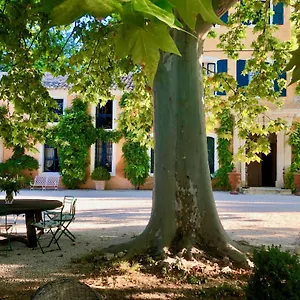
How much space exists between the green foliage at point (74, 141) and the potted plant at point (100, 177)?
25.1 inches

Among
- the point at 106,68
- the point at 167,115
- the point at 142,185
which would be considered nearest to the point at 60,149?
the point at 142,185

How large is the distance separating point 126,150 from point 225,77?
12.4m

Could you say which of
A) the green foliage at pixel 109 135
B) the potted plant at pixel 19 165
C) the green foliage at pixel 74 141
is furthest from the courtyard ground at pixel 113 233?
the potted plant at pixel 19 165

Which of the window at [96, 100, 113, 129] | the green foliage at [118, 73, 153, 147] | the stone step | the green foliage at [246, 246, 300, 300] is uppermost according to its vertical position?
the window at [96, 100, 113, 129]

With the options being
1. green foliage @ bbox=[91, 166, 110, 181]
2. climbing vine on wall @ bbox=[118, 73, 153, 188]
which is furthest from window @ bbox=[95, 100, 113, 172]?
climbing vine on wall @ bbox=[118, 73, 153, 188]

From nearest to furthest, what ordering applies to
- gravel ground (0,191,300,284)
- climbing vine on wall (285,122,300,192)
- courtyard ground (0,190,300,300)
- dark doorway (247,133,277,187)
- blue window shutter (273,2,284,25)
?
courtyard ground (0,190,300,300) < gravel ground (0,191,300,284) < climbing vine on wall (285,122,300,192) < blue window shutter (273,2,284,25) < dark doorway (247,133,277,187)

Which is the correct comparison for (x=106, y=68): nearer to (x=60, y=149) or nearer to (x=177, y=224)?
(x=177, y=224)

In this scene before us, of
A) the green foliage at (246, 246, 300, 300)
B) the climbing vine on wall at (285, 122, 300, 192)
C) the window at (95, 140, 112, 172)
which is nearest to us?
the green foliage at (246, 246, 300, 300)

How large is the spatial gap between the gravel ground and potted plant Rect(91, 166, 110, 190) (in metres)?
4.43

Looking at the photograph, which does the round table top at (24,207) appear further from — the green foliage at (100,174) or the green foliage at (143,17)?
the green foliage at (100,174)

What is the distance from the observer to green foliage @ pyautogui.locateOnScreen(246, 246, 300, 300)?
8.71 ft

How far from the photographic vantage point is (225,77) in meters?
7.58

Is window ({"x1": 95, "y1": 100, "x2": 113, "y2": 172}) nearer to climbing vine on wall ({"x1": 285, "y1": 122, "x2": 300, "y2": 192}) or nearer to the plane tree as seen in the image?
climbing vine on wall ({"x1": 285, "y1": 122, "x2": 300, "y2": 192})

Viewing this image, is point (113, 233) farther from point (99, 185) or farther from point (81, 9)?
point (99, 185)
